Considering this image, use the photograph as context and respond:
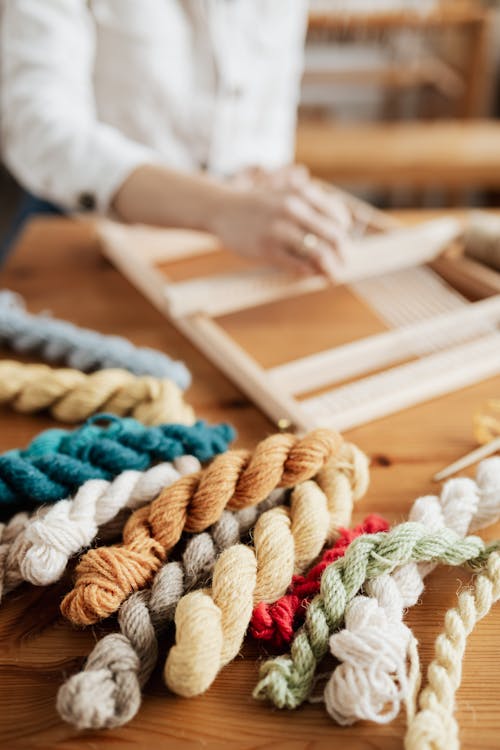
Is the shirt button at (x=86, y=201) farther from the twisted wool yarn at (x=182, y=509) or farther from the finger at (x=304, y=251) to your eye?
the twisted wool yarn at (x=182, y=509)

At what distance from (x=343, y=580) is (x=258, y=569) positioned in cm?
7

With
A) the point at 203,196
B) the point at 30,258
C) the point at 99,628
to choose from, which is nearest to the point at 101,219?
the point at 30,258

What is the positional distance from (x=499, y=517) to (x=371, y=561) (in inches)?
6.1

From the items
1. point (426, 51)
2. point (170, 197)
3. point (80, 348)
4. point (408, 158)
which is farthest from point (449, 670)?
point (426, 51)

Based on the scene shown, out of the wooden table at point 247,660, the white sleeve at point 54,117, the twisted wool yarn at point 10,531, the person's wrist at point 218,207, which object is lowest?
the wooden table at point 247,660

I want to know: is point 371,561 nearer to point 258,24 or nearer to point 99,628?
point 99,628

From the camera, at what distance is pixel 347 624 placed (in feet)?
1.59

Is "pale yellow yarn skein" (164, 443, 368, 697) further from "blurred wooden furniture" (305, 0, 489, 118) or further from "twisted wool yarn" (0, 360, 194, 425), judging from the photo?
"blurred wooden furniture" (305, 0, 489, 118)

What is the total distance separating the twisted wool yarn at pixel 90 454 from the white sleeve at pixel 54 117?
0.46m

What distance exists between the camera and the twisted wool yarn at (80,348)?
0.79 metres

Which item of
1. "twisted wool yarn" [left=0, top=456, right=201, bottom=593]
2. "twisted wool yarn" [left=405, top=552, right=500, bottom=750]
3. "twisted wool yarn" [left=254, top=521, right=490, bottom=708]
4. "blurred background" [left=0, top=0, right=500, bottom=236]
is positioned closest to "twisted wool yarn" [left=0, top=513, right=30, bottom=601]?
"twisted wool yarn" [left=0, top=456, right=201, bottom=593]

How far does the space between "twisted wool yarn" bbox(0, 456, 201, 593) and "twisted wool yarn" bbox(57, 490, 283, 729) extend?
0.21 feet

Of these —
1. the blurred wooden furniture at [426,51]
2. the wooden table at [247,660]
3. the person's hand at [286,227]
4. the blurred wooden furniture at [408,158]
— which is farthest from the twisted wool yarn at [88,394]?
the blurred wooden furniture at [426,51]

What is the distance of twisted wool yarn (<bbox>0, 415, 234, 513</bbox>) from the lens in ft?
1.91
